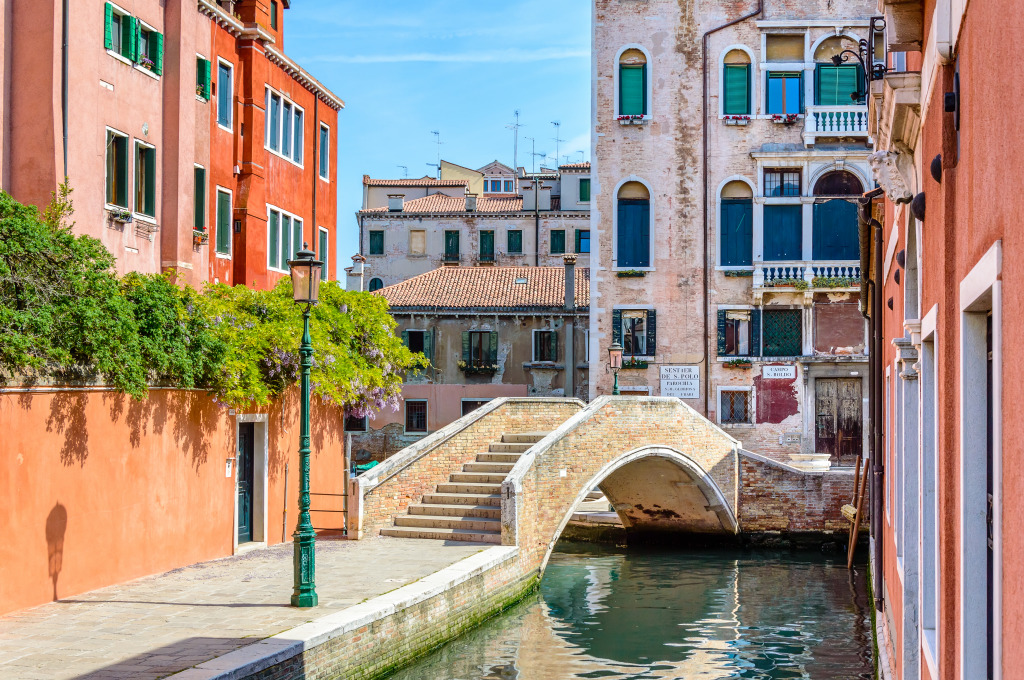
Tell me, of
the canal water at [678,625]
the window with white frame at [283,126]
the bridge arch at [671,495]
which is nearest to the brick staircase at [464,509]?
the canal water at [678,625]

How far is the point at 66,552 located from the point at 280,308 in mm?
4924

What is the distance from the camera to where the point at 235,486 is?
44.7ft

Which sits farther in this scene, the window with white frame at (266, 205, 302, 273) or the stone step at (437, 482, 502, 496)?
the window with white frame at (266, 205, 302, 273)

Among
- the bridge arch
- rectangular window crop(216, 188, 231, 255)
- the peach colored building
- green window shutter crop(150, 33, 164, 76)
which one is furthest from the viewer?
the bridge arch

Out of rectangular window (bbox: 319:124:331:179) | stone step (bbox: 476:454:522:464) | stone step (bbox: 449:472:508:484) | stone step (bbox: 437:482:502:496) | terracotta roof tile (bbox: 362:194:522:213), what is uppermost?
terracotta roof tile (bbox: 362:194:522:213)

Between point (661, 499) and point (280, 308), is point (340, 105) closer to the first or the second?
point (280, 308)

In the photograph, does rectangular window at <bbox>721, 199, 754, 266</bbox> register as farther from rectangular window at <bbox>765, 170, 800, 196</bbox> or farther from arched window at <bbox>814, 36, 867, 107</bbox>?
arched window at <bbox>814, 36, 867, 107</bbox>

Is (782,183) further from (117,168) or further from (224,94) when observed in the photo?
(117,168)

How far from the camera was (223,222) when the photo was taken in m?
16.6

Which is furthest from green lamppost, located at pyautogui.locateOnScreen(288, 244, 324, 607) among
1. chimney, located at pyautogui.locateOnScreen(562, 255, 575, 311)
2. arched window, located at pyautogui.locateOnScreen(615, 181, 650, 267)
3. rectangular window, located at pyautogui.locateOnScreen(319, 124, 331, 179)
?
chimney, located at pyautogui.locateOnScreen(562, 255, 575, 311)

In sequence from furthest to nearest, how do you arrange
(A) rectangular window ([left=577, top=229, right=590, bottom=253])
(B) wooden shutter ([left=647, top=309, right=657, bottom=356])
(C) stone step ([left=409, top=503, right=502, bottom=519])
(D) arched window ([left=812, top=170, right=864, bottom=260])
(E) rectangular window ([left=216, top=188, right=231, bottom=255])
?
1. (A) rectangular window ([left=577, top=229, right=590, bottom=253])
2. (B) wooden shutter ([left=647, top=309, right=657, bottom=356])
3. (D) arched window ([left=812, top=170, right=864, bottom=260])
4. (E) rectangular window ([left=216, top=188, right=231, bottom=255])
5. (C) stone step ([left=409, top=503, right=502, bottom=519])

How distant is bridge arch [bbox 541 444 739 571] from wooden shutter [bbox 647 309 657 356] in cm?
400

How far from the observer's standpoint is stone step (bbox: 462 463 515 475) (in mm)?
16609

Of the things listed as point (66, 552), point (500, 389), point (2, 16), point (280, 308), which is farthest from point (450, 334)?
point (66, 552)
